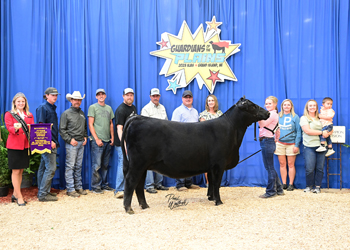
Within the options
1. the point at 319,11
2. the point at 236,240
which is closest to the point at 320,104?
the point at 319,11

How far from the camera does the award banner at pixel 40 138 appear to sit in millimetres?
4379

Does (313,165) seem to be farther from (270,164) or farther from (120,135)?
(120,135)

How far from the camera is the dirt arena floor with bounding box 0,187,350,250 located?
268 cm

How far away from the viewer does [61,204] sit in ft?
15.0

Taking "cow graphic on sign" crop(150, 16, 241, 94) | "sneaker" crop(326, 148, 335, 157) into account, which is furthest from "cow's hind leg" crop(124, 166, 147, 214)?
"sneaker" crop(326, 148, 335, 157)

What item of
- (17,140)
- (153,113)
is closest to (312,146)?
(153,113)

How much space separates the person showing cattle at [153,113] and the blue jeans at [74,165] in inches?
48.7

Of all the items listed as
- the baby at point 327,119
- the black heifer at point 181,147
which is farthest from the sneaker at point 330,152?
the black heifer at point 181,147

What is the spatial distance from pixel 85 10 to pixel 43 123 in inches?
105

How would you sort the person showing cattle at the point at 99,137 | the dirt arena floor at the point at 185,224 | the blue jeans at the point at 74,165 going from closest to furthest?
the dirt arena floor at the point at 185,224 → the blue jeans at the point at 74,165 → the person showing cattle at the point at 99,137

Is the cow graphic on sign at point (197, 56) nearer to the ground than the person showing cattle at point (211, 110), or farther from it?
farther from it

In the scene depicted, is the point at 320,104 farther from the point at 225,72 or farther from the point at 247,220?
the point at 247,220

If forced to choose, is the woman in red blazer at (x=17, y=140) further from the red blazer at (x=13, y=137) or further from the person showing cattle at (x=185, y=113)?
the person showing cattle at (x=185, y=113)

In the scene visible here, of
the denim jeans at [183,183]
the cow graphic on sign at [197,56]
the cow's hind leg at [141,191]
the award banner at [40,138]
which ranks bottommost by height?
the denim jeans at [183,183]
